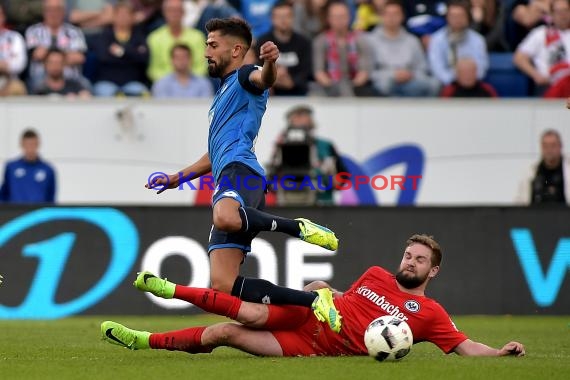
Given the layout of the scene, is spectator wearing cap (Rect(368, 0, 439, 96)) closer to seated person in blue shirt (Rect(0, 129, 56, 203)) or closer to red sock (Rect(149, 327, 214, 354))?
seated person in blue shirt (Rect(0, 129, 56, 203))

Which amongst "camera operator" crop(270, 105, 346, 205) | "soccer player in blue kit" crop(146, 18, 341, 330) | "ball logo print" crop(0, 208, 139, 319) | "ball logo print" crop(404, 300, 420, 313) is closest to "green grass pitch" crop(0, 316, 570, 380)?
"ball logo print" crop(404, 300, 420, 313)

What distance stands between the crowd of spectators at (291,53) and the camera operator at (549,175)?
169cm

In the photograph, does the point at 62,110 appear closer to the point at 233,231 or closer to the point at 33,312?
the point at 33,312

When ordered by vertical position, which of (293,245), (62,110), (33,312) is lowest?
(33,312)

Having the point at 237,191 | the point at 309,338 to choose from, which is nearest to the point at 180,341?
the point at 309,338

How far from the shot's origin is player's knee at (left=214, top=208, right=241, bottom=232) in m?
9.19

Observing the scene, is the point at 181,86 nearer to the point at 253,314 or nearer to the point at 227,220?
the point at 227,220

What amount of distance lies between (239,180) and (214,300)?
957mm

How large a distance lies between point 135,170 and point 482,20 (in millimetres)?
5970

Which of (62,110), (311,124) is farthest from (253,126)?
(62,110)

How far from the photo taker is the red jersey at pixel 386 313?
933cm

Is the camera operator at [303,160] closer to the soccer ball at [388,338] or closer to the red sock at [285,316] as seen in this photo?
the red sock at [285,316]

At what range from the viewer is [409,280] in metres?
9.42

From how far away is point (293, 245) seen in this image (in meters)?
15.1
